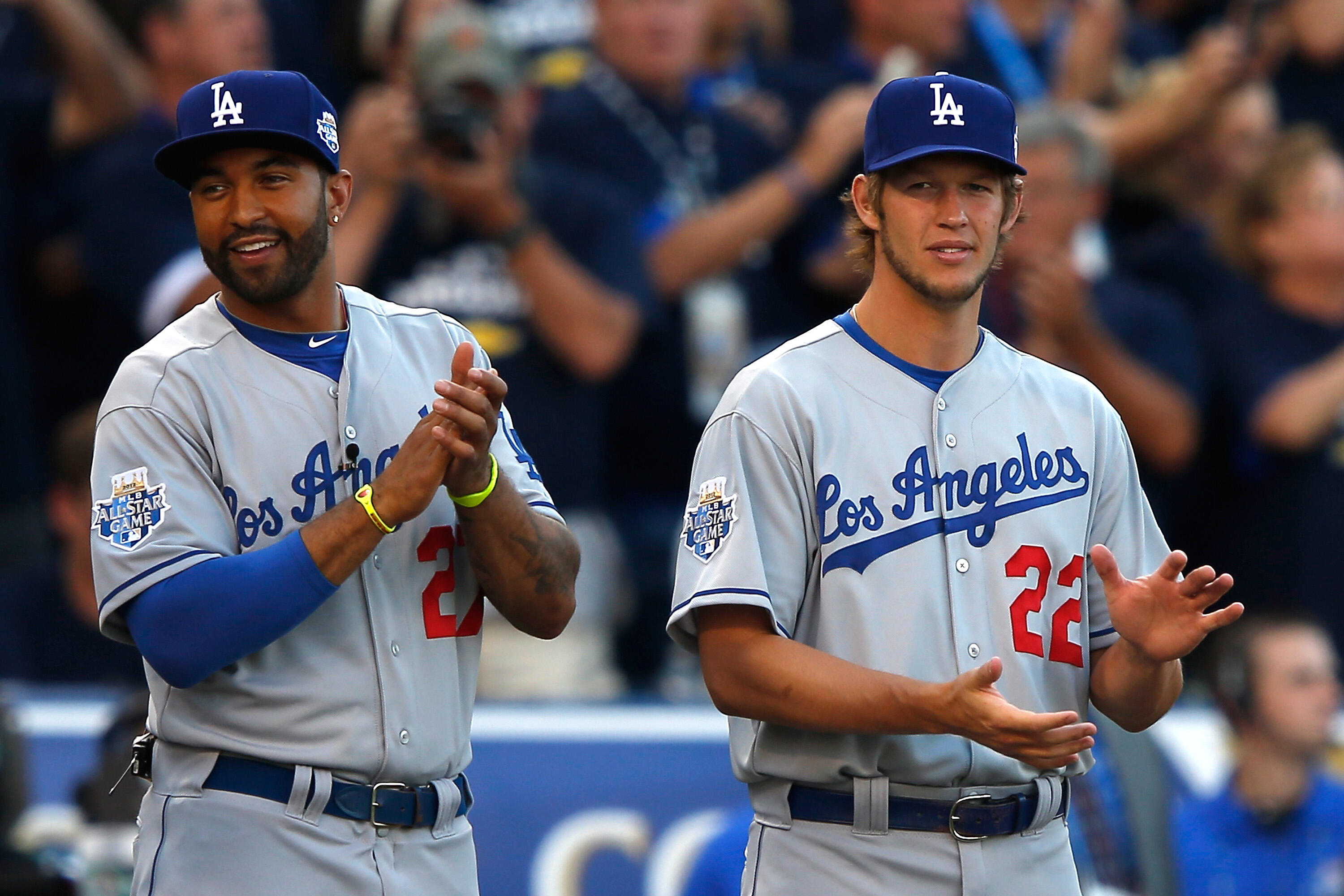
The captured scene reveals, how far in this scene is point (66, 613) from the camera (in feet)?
20.9

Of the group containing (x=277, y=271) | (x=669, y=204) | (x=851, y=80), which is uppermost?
(x=851, y=80)

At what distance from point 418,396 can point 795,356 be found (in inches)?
27.7

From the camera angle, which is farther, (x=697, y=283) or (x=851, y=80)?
(x=851, y=80)

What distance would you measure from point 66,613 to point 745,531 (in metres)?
3.71

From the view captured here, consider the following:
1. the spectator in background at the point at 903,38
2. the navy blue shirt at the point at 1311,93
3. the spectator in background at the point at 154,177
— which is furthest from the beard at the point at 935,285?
the navy blue shirt at the point at 1311,93

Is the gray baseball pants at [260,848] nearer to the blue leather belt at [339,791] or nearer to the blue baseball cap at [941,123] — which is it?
the blue leather belt at [339,791]

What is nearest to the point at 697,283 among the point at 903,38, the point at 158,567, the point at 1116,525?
the point at 903,38

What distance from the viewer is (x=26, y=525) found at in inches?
269

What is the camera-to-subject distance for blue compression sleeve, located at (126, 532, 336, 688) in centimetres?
314

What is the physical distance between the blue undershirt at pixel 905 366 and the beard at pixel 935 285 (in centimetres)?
13

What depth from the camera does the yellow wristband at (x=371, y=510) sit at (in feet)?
10.4

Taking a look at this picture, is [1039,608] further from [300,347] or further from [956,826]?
[300,347]

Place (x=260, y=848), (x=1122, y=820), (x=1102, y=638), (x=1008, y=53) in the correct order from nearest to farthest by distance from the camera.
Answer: (x=260, y=848) < (x=1102, y=638) < (x=1122, y=820) < (x=1008, y=53)

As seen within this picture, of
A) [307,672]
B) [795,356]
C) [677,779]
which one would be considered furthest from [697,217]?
[307,672]
